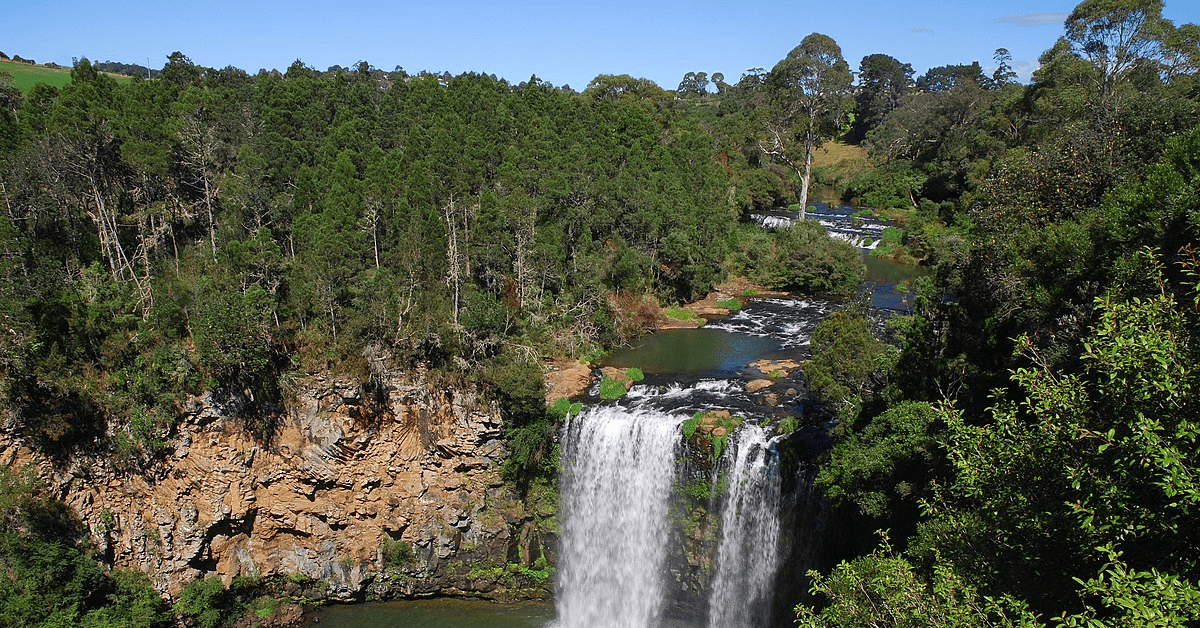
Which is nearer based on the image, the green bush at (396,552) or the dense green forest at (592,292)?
the dense green forest at (592,292)

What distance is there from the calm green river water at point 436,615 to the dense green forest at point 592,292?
4227 millimetres

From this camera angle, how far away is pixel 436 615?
25422 millimetres

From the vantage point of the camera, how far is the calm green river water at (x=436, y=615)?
2498 cm

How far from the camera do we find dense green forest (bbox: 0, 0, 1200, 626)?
8.88m

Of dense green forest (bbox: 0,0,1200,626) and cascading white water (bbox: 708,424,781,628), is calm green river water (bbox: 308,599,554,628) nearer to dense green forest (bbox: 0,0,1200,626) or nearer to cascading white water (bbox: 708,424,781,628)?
dense green forest (bbox: 0,0,1200,626)

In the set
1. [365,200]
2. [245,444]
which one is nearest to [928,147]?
[365,200]

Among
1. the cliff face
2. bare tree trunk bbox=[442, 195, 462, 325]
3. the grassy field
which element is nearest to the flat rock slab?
the cliff face

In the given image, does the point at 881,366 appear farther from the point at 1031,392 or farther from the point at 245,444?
the point at 245,444

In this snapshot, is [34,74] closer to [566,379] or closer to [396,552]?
[566,379]

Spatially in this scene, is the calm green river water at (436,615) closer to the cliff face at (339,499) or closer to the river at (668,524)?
the river at (668,524)

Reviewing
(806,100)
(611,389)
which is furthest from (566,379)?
(806,100)

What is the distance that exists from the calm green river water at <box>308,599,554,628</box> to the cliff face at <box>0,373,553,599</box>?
50 cm

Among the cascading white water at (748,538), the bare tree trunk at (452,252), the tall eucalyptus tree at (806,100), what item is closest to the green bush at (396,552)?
the bare tree trunk at (452,252)

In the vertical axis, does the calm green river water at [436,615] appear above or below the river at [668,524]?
below
